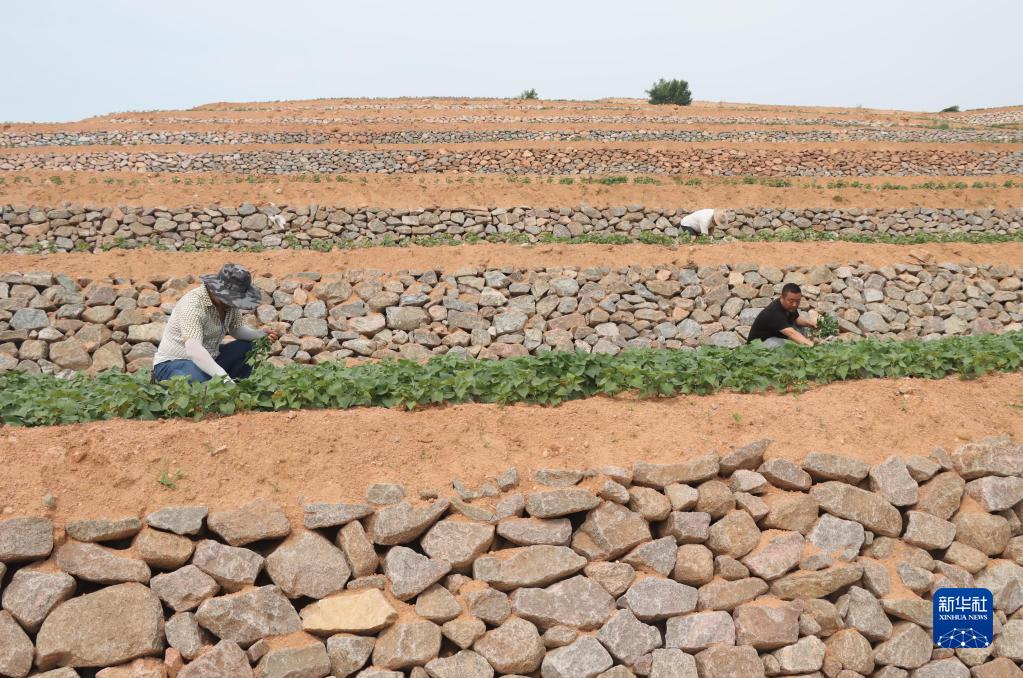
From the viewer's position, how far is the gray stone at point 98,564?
13.6 feet

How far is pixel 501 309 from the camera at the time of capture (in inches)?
442

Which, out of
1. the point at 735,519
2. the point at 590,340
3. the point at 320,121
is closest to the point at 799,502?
the point at 735,519

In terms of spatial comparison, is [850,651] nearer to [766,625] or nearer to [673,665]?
[766,625]

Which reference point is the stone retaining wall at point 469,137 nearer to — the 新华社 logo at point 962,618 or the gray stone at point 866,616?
the 新华社 logo at point 962,618

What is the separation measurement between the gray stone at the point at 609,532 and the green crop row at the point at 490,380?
112cm

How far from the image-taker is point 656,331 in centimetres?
1138

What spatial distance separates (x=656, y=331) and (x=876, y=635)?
672 centimetres

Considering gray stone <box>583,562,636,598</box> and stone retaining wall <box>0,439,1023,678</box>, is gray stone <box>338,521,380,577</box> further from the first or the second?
gray stone <box>583,562,636,598</box>

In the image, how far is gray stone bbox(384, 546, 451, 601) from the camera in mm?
4469

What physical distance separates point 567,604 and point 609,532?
0.57m

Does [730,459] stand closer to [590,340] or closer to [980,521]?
[980,521]

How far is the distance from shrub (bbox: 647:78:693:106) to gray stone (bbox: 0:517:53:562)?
43.3 meters

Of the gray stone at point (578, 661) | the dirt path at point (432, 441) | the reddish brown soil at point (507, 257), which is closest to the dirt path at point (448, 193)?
the reddish brown soil at point (507, 257)

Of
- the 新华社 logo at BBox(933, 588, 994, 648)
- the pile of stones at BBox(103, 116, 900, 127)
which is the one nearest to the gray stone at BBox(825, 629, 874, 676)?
the 新华社 logo at BBox(933, 588, 994, 648)
